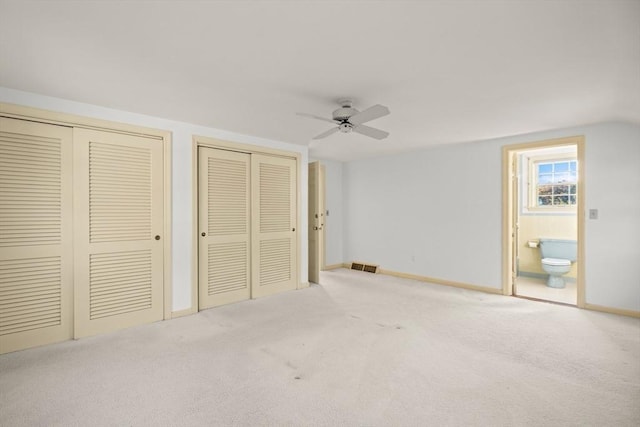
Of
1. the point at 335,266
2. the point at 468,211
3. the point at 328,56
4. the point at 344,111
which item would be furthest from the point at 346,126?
the point at 335,266

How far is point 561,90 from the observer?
2.52 metres

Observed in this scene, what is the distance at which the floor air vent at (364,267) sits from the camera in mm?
5777

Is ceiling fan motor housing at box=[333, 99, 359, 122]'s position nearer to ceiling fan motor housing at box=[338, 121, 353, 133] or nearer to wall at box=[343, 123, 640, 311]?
ceiling fan motor housing at box=[338, 121, 353, 133]

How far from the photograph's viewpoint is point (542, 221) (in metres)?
5.23

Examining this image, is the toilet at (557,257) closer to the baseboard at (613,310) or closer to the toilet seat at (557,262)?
the toilet seat at (557,262)

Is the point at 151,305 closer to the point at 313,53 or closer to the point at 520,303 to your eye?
the point at 313,53

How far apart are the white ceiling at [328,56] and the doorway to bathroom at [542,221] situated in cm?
136

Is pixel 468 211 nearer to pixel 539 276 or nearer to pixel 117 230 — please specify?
pixel 539 276

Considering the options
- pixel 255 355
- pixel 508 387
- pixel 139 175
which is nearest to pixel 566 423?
pixel 508 387

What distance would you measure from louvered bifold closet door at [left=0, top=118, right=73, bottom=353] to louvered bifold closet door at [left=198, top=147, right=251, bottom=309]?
1245 millimetres

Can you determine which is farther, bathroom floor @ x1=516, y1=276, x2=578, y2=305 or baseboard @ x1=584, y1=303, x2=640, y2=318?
bathroom floor @ x1=516, y1=276, x2=578, y2=305

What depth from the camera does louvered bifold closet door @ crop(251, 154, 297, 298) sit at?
4.17m

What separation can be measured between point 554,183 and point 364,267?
3607 millimetres

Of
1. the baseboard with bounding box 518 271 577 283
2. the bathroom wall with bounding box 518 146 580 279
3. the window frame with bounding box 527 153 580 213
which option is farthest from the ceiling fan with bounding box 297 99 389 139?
the baseboard with bounding box 518 271 577 283
